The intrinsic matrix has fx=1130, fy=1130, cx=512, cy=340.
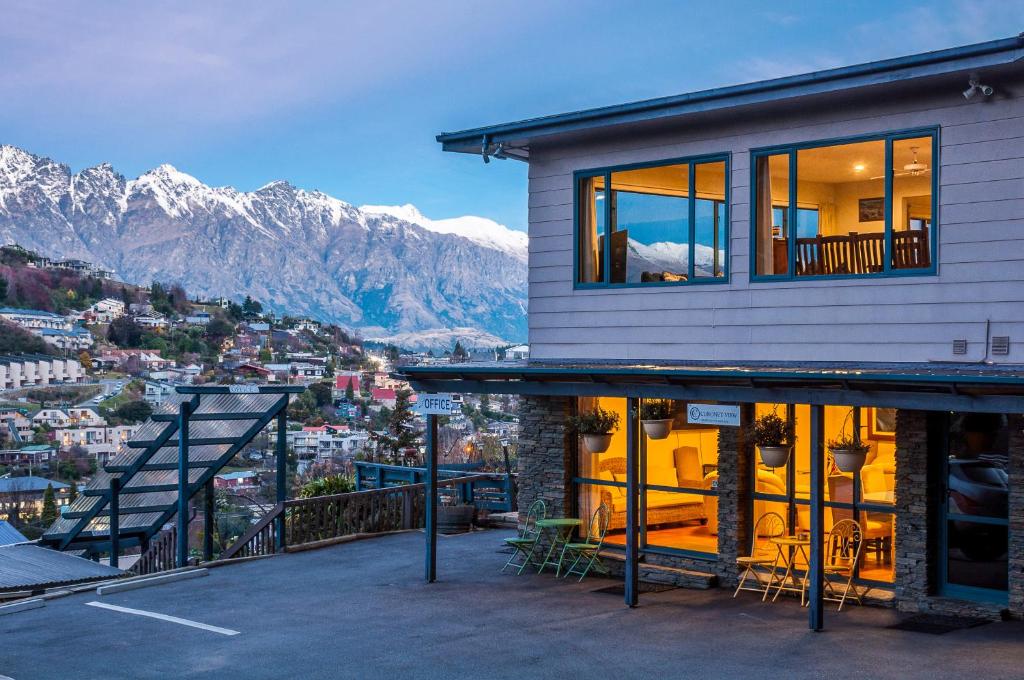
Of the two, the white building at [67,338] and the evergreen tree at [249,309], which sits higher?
the evergreen tree at [249,309]

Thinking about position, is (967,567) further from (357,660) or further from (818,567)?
(357,660)

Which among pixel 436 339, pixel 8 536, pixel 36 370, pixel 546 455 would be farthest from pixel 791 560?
→ pixel 436 339

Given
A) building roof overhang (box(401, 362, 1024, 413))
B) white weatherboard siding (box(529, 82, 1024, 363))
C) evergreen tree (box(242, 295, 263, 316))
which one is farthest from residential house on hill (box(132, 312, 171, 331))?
building roof overhang (box(401, 362, 1024, 413))

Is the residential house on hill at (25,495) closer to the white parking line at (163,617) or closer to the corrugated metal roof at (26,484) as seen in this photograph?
the corrugated metal roof at (26,484)

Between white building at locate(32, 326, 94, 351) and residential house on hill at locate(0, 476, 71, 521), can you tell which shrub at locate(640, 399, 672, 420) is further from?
white building at locate(32, 326, 94, 351)

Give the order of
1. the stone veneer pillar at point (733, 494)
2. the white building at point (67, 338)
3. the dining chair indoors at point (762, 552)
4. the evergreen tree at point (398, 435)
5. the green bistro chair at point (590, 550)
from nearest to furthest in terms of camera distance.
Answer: the dining chair indoors at point (762, 552), the stone veneer pillar at point (733, 494), the green bistro chair at point (590, 550), the evergreen tree at point (398, 435), the white building at point (67, 338)

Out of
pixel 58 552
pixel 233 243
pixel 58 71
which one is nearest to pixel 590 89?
pixel 233 243

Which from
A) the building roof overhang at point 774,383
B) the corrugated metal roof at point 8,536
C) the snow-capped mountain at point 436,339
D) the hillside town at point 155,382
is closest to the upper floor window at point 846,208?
the building roof overhang at point 774,383

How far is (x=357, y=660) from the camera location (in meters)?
10.2

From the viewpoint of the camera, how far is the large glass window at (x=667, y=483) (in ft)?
44.9

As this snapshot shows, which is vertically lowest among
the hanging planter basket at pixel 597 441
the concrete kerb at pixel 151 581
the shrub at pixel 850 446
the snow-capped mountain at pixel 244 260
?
the concrete kerb at pixel 151 581

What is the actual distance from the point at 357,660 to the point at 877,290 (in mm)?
6589

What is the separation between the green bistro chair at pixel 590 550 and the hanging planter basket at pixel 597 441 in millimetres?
724

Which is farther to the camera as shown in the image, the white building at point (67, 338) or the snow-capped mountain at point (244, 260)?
the snow-capped mountain at point (244, 260)
